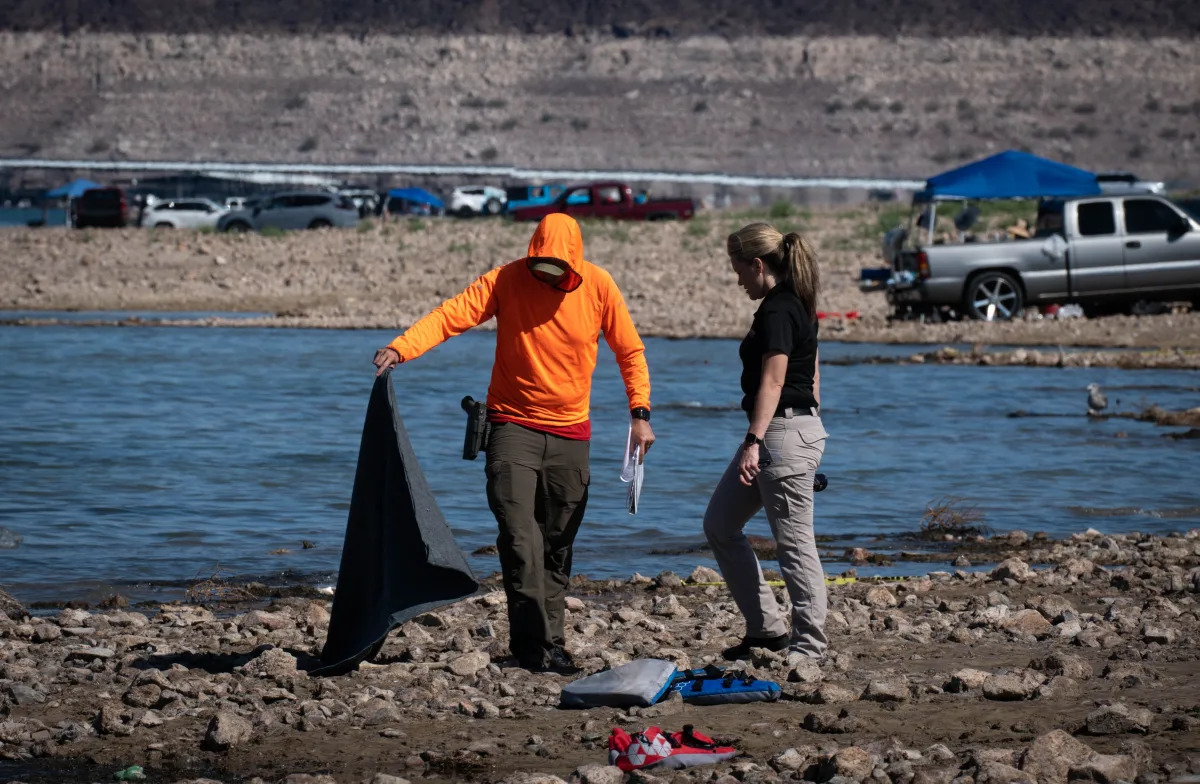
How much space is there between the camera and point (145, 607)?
28.9 feet

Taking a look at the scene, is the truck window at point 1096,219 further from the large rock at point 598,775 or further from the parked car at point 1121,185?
the large rock at point 598,775

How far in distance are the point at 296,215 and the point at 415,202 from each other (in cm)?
1451

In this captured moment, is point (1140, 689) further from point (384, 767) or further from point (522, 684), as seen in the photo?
point (384, 767)

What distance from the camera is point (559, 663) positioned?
664cm

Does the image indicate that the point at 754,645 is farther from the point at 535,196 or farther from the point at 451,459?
the point at 535,196

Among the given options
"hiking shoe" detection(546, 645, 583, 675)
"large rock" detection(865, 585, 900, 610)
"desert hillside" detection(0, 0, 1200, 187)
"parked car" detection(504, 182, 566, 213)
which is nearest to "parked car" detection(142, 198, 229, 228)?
"parked car" detection(504, 182, 566, 213)

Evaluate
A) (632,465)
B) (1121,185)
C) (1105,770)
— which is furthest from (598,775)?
(1121,185)

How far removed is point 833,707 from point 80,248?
37.0 m

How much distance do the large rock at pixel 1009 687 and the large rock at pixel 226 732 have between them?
2.41m

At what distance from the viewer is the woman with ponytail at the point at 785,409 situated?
20.8 ft

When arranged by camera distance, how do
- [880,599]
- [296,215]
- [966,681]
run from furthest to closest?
[296,215] → [880,599] → [966,681]

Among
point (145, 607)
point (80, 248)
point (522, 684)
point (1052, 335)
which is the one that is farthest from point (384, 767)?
point (80, 248)

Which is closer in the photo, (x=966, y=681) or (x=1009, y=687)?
(x=1009, y=687)

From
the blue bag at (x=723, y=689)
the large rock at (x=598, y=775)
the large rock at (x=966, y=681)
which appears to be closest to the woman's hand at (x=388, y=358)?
the blue bag at (x=723, y=689)
